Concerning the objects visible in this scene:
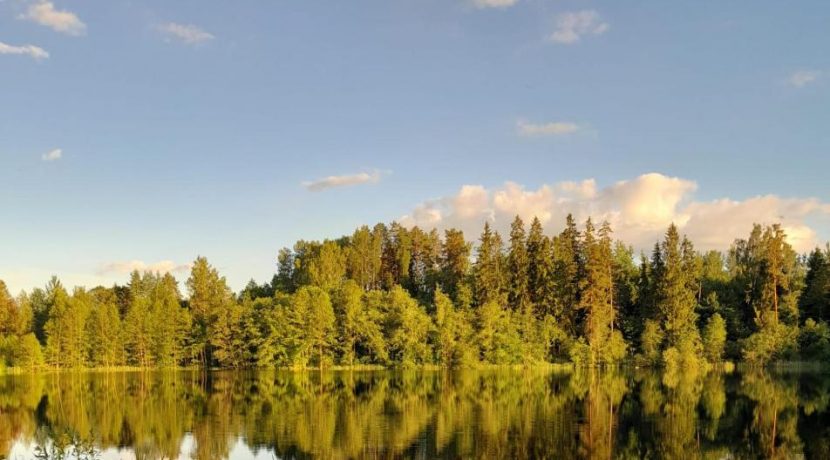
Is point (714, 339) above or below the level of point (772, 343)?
above

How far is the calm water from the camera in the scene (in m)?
39.3

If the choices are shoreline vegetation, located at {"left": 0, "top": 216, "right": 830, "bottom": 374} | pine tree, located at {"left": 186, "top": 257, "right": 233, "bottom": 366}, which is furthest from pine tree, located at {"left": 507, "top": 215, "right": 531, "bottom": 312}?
pine tree, located at {"left": 186, "top": 257, "right": 233, "bottom": 366}

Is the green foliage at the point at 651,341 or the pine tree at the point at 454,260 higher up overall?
the pine tree at the point at 454,260

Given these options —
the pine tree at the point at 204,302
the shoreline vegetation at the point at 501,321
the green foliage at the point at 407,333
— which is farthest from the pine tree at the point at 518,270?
the pine tree at the point at 204,302

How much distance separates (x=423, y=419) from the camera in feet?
161

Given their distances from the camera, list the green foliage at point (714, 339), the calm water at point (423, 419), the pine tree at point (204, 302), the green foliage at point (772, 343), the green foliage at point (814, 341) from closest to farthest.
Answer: the calm water at point (423, 419) → the green foliage at point (814, 341) → the green foliage at point (772, 343) → the green foliage at point (714, 339) → the pine tree at point (204, 302)

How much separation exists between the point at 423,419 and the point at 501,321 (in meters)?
63.7

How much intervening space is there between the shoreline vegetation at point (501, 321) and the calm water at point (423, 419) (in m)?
23.9

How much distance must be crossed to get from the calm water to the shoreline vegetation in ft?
78.4

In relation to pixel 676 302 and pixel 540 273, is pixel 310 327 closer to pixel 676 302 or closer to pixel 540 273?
pixel 540 273

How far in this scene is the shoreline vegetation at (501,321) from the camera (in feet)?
352

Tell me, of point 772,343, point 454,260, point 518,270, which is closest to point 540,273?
point 518,270

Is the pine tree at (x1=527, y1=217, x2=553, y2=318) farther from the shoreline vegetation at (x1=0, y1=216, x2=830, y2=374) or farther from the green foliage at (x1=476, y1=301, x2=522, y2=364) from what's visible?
the green foliage at (x1=476, y1=301, x2=522, y2=364)

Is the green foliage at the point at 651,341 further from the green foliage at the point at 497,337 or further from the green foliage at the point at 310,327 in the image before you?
the green foliage at the point at 310,327
